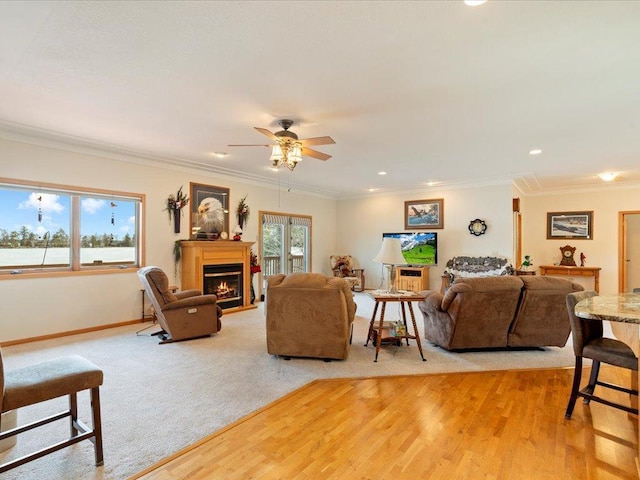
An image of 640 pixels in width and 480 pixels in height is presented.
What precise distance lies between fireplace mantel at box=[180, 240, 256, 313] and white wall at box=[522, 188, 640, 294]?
6.90 meters

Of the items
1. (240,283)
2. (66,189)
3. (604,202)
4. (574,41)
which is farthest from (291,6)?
(604,202)

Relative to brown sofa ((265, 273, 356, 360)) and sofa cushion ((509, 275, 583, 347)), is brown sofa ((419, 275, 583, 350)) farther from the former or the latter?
brown sofa ((265, 273, 356, 360))

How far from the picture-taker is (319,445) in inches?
84.7

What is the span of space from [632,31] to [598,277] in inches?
286

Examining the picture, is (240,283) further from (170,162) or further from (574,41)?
(574,41)

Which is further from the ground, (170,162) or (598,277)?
(170,162)

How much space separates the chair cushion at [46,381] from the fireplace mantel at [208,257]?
3.66 meters

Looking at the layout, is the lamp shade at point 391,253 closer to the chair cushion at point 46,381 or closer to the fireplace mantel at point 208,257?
the chair cushion at point 46,381

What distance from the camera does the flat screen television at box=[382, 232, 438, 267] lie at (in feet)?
25.7

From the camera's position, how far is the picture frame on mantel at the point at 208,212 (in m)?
6.07

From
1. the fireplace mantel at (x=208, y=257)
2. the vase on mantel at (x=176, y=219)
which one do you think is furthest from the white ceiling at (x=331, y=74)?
the fireplace mantel at (x=208, y=257)

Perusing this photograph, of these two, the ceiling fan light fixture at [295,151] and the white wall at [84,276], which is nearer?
the ceiling fan light fixture at [295,151]

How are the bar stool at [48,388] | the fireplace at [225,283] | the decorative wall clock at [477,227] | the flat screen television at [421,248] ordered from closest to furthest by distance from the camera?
the bar stool at [48,388], the fireplace at [225,283], the decorative wall clock at [477,227], the flat screen television at [421,248]

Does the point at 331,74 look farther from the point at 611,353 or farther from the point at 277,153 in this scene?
the point at 611,353
